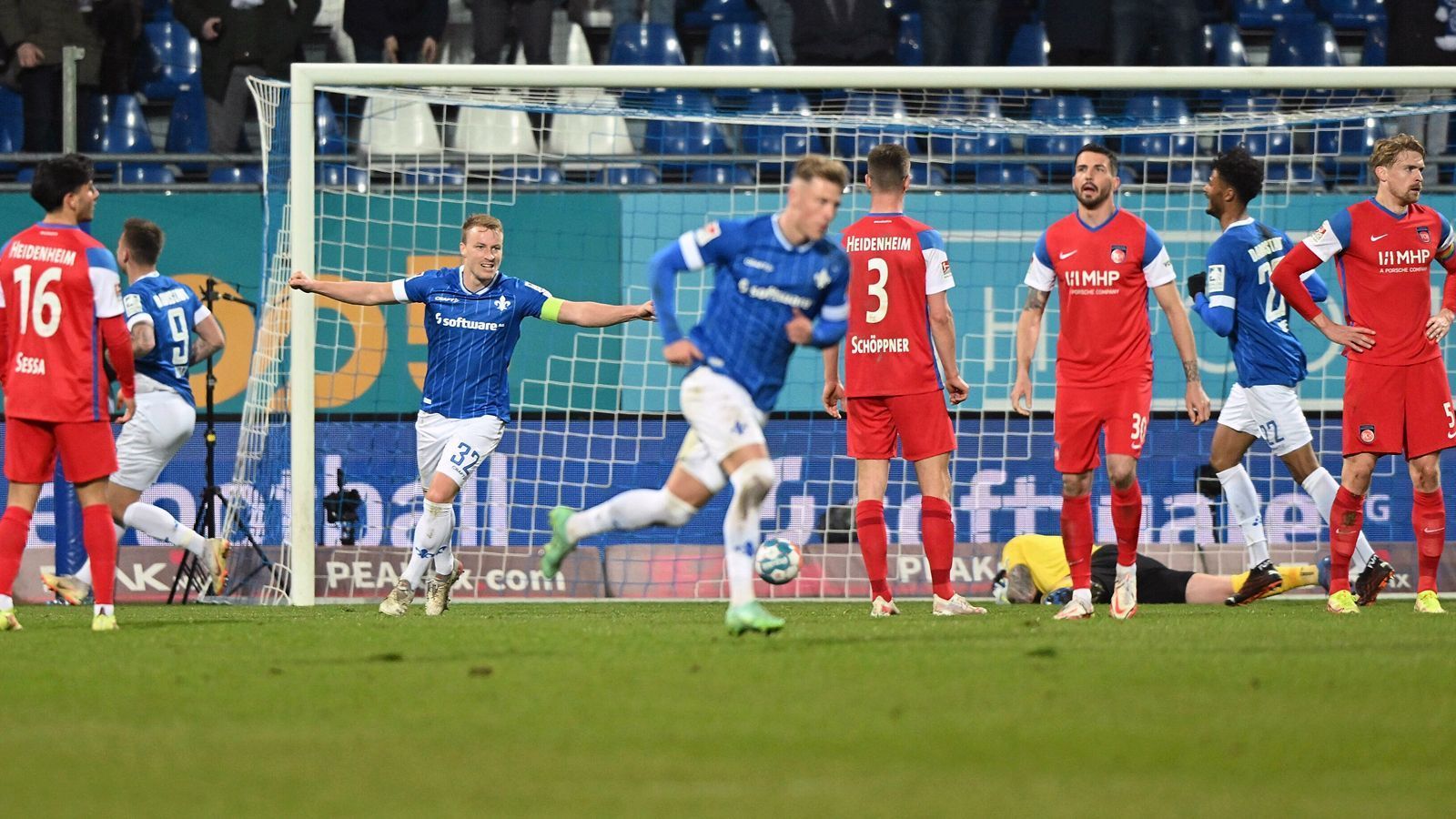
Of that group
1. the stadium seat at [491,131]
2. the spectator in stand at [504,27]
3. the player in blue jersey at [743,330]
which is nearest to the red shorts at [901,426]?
the player in blue jersey at [743,330]

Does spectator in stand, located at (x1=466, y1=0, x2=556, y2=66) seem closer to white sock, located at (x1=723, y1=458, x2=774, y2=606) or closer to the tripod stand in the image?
the tripod stand

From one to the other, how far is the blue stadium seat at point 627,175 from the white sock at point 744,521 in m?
7.22

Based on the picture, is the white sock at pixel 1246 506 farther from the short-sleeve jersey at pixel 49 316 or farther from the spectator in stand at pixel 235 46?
the spectator in stand at pixel 235 46

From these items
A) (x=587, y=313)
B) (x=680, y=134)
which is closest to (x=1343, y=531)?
(x=587, y=313)

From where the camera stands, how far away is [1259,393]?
10.9 metres

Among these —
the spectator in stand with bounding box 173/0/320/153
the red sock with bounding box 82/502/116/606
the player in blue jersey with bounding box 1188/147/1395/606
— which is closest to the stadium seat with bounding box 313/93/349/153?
the spectator in stand with bounding box 173/0/320/153

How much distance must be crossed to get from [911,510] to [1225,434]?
3.00m

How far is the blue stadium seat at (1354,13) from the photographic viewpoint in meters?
17.3

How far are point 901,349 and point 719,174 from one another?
208 inches

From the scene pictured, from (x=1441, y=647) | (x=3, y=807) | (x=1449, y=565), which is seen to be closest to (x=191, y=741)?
(x=3, y=807)

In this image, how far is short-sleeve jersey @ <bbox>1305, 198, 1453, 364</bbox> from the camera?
31.4 ft

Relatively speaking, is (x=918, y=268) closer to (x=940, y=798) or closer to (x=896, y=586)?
(x=896, y=586)

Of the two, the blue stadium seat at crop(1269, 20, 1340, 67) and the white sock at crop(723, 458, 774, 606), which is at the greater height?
the blue stadium seat at crop(1269, 20, 1340, 67)

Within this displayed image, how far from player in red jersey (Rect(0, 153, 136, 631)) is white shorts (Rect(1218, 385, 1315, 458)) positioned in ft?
20.6
